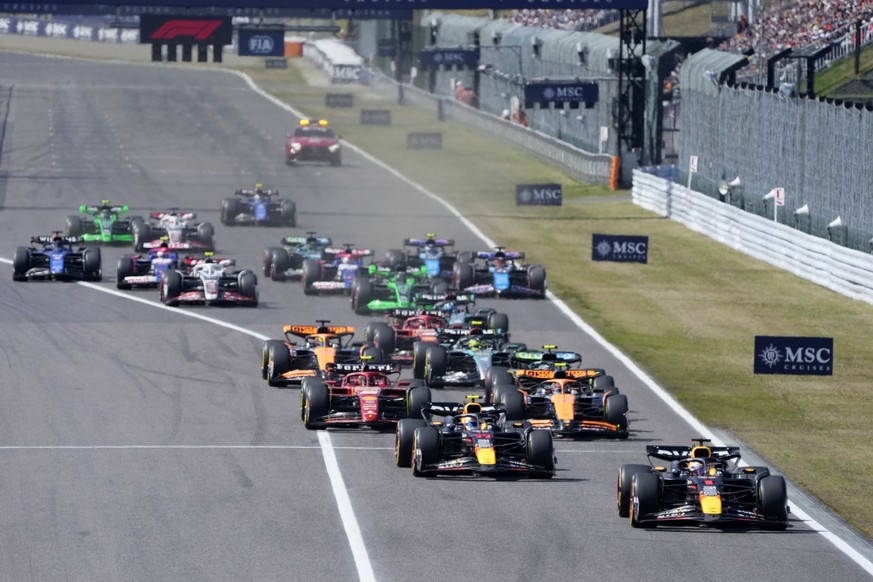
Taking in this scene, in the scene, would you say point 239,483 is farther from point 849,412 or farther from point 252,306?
point 252,306

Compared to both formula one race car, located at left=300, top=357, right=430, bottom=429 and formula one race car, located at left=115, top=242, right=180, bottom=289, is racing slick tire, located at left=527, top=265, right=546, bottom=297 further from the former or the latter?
formula one race car, located at left=300, top=357, right=430, bottom=429

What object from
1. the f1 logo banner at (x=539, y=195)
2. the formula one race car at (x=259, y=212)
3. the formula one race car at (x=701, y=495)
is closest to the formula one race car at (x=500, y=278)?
the formula one race car at (x=259, y=212)

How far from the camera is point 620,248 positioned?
42.5 metres

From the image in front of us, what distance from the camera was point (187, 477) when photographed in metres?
22.0

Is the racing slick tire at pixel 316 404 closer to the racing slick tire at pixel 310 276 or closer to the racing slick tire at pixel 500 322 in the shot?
the racing slick tire at pixel 500 322

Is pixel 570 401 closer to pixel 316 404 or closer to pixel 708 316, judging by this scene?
pixel 316 404

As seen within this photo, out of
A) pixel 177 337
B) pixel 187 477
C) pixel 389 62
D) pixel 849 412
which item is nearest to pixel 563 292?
pixel 177 337

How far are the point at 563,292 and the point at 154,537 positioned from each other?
2179cm

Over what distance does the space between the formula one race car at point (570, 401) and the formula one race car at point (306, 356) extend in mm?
2507

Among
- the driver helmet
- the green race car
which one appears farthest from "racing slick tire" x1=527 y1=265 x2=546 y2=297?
the driver helmet

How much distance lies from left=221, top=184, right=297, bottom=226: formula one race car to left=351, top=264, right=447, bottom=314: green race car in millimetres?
13881

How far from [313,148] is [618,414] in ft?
148

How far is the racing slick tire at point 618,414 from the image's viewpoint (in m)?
24.5

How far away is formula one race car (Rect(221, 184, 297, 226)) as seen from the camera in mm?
49875
